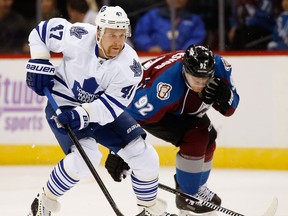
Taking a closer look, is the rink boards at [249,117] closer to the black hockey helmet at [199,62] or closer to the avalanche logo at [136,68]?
the black hockey helmet at [199,62]

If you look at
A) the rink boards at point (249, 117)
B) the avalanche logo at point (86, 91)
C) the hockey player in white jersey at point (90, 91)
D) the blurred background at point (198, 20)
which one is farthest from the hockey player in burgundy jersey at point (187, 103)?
the blurred background at point (198, 20)

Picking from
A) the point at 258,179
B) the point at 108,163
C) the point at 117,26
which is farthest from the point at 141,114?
the point at 258,179

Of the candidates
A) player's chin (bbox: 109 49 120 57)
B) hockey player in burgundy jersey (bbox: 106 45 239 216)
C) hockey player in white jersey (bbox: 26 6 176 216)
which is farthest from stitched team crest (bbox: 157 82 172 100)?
player's chin (bbox: 109 49 120 57)

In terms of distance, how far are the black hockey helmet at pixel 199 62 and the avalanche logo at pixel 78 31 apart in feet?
1.70

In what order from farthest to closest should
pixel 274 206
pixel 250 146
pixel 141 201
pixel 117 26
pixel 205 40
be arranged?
pixel 205 40 < pixel 250 146 < pixel 274 206 < pixel 141 201 < pixel 117 26

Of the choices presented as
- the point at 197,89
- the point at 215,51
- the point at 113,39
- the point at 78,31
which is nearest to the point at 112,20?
the point at 113,39

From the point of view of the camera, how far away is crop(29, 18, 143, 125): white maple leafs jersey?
3.74m

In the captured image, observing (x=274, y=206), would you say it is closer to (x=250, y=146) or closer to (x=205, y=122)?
(x=205, y=122)

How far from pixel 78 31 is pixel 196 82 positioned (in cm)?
61

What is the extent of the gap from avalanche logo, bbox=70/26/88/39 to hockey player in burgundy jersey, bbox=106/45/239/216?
502 mm

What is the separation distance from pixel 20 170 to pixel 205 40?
63.4 inches

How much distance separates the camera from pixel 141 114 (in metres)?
4.22

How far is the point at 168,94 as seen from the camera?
13.6 feet

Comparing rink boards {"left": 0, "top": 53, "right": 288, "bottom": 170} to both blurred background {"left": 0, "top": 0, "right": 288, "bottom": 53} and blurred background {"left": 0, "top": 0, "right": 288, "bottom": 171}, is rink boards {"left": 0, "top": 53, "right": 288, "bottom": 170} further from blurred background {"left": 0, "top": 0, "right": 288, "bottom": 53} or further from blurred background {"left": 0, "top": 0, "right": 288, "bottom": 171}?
blurred background {"left": 0, "top": 0, "right": 288, "bottom": 53}
